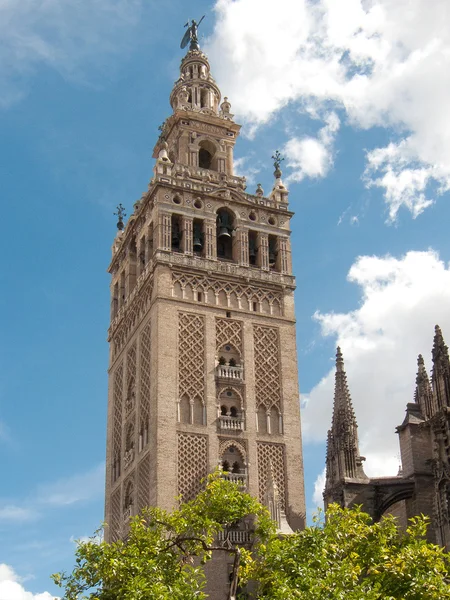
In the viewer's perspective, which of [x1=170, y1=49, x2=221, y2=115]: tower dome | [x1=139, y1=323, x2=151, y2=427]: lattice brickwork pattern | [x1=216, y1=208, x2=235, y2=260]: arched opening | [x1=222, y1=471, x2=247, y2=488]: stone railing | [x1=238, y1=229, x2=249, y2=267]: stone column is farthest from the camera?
[x1=170, y1=49, x2=221, y2=115]: tower dome

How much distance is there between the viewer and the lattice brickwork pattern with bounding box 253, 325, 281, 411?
141ft

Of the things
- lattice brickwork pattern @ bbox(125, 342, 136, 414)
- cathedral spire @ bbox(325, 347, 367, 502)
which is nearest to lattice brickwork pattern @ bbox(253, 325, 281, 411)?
cathedral spire @ bbox(325, 347, 367, 502)

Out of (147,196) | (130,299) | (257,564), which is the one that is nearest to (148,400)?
(130,299)

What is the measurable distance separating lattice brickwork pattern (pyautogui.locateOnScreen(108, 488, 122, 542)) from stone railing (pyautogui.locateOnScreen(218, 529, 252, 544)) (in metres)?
5.73

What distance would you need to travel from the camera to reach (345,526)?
2781cm

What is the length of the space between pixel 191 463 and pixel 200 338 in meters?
5.71

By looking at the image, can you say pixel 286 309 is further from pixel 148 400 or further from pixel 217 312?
pixel 148 400

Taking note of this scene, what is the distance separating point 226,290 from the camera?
4459cm

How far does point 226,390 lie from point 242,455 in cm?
289

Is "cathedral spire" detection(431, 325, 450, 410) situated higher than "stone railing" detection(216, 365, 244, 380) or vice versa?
"stone railing" detection(216, 365, 244, 380)

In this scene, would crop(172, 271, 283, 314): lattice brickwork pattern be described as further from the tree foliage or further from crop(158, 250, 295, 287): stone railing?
the tree foliage

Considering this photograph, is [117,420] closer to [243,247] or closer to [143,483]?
[143,483]

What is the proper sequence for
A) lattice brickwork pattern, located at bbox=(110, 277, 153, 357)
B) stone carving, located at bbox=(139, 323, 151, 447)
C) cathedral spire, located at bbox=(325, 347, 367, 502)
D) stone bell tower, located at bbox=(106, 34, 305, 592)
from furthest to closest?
lattice brickwork pattern, located at bbox=(110, 277, 153, 357) < stone carving, located at bbox=(139, 323, 151, 447) < stone bell tower, located at bbox=(106, 34, 305, 592) < cathedral spire, located at bbox=(325, 347, 367, 502)

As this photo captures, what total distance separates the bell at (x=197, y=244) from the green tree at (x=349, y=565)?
765 inches
